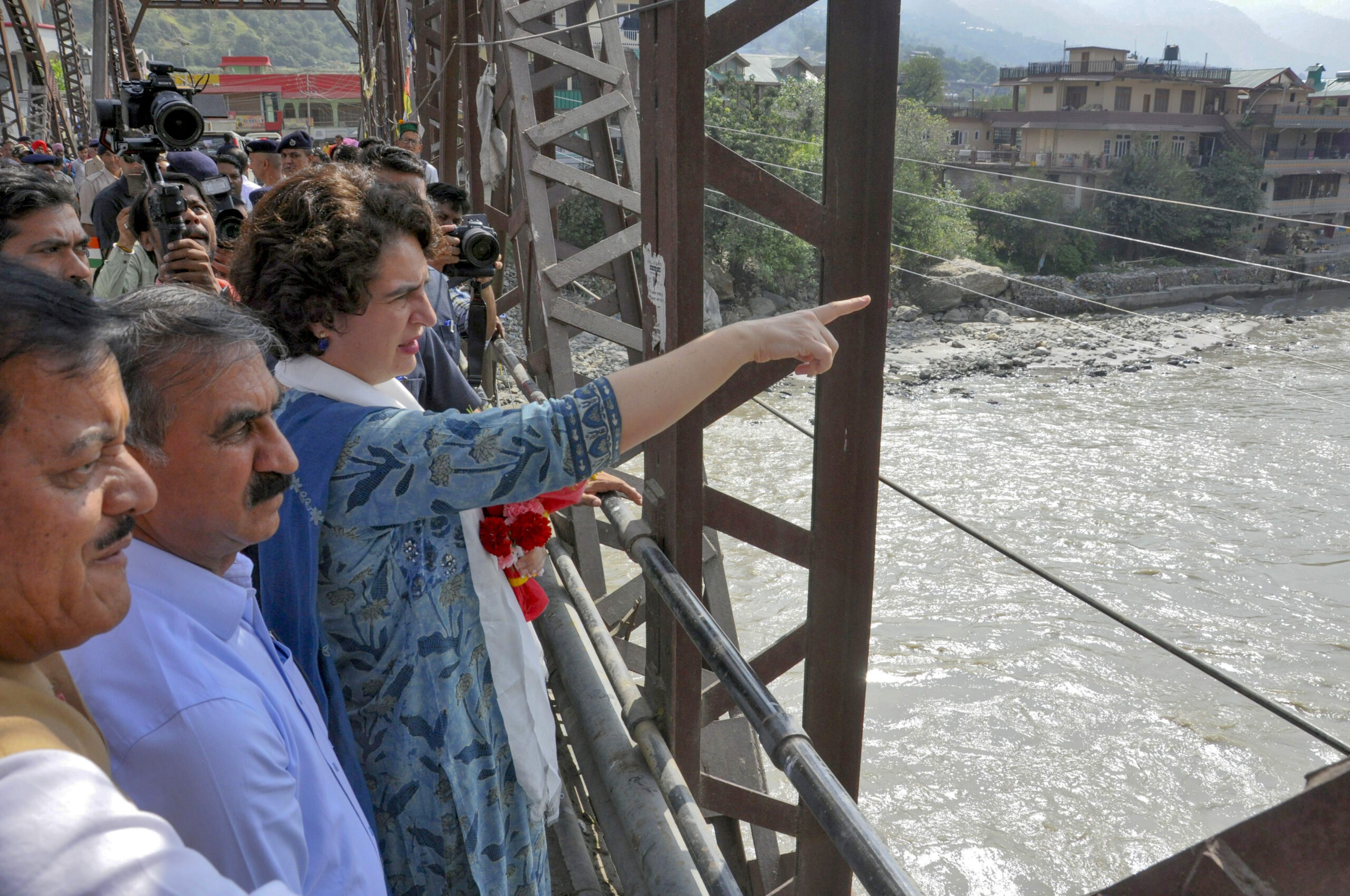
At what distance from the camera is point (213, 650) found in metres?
0.98

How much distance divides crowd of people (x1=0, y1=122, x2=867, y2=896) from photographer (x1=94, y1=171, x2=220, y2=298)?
1.35 ft

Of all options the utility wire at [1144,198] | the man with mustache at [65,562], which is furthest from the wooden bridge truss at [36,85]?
the man with mustache at [65,562]

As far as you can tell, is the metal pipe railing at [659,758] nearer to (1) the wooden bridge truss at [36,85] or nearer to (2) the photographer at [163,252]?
(2) the photographer at [163,252]

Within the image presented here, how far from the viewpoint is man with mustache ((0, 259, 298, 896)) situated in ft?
1.85

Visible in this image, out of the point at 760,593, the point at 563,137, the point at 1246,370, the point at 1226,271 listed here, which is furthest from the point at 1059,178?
the point at 563,137

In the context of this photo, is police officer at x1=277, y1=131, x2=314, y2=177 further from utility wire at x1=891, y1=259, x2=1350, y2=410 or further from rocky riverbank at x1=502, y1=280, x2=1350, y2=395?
utility wire at x1=891, y1=259, x2=1350, y2=410

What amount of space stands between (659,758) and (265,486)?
118 centimetres

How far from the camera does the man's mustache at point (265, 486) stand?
3.66 feet

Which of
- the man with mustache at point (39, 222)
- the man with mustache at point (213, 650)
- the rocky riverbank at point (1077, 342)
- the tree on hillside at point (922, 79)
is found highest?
the tree on hillside at point (922, 79)

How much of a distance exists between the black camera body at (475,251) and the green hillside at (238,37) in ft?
396

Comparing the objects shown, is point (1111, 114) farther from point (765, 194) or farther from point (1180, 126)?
point (765, 194)

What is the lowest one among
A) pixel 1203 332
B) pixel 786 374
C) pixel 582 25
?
pixel 1203 332

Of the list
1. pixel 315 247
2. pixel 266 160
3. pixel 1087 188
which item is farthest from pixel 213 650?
pixel 1087 188

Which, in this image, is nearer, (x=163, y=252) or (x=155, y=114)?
(x=163, y=252)
